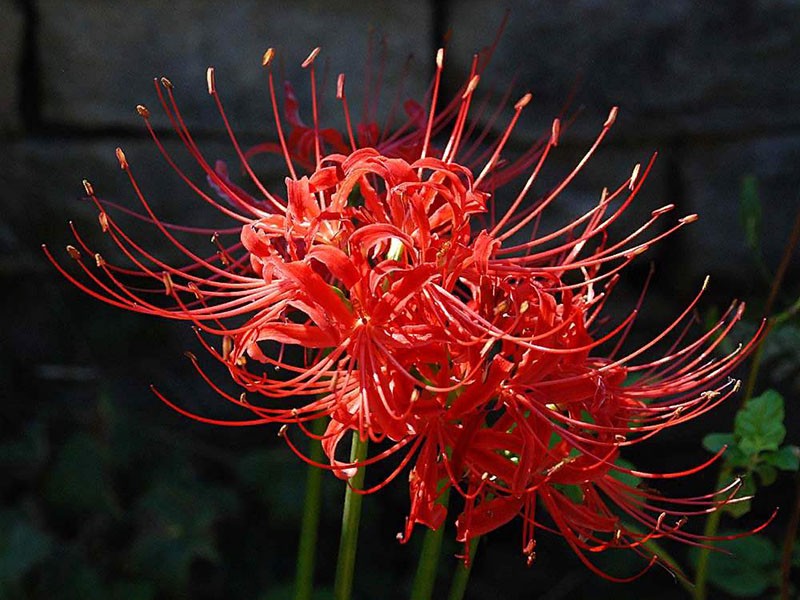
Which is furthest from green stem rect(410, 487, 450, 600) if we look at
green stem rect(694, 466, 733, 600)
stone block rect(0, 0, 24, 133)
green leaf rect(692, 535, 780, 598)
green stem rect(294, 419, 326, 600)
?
stone block rect(0, 0, 24, 133)

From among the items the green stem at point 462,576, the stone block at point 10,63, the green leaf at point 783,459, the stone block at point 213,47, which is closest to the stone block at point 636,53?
the stone block at point 213,47

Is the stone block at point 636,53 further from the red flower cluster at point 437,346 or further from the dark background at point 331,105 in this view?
the red flower cluster at point 437,346

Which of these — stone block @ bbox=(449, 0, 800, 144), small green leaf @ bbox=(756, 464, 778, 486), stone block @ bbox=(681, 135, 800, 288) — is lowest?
small green leaf @ bbox=(756, 464, 778, 486)

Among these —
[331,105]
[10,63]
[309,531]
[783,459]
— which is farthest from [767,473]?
[10,63]

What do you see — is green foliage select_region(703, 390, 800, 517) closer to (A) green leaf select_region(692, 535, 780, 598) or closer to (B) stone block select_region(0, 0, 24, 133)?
(A) green leaf select_region(692, 535, 780, 598)

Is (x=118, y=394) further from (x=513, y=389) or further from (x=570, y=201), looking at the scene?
(x=513, y=389)

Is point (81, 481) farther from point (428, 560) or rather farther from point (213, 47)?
point (428, 560)

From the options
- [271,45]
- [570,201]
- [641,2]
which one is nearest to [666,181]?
[570,201]
